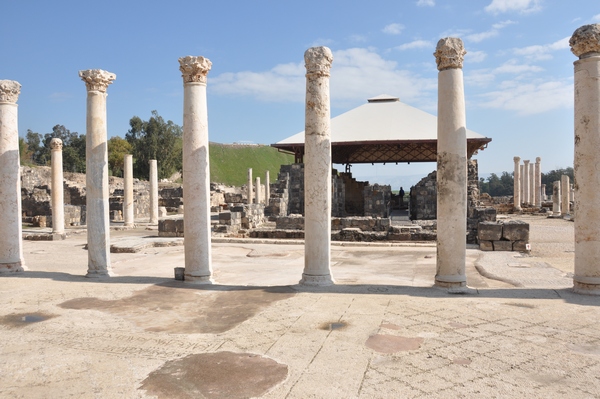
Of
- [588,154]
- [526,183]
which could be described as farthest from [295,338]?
[526,183]

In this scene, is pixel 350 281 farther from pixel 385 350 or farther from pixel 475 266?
pixel 385 350

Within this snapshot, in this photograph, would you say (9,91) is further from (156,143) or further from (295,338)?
(156,143)

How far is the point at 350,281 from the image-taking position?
923 centimetres

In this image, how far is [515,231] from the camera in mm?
13938

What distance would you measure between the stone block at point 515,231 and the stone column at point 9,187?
12756 millimetres

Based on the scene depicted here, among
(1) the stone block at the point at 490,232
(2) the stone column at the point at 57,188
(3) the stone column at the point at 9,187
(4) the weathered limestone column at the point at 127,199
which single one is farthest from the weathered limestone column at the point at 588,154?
(4) the weathered limestone column at the point at 127,199

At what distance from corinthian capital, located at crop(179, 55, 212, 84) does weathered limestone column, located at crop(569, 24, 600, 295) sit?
20.7ft

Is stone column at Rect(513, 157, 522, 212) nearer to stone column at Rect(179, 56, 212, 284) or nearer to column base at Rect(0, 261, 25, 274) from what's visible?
stone column at Rect(179, 56, 212, 284)

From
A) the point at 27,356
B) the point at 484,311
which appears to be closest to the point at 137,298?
the point at 27,356

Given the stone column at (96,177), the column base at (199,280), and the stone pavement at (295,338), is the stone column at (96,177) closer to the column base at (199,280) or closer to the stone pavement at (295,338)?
the stone pavement at (295,338)

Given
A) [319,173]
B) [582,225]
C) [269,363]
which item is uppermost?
[319,173]

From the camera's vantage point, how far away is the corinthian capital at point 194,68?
8.67 metres

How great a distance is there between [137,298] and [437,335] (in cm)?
473

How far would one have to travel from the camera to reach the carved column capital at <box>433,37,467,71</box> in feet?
25.9
